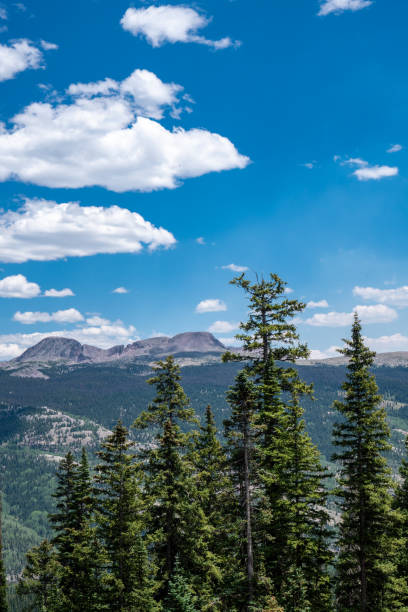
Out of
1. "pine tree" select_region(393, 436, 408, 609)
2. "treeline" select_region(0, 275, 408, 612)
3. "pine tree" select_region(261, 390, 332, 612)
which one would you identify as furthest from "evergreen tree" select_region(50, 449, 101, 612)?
"pine tree" select_region(393, 436, 408, 609)

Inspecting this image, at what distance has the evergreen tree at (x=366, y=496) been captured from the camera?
26172 mm

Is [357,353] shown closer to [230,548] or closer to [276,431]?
[276,431]

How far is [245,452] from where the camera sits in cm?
2419

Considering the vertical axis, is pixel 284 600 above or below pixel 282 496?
below

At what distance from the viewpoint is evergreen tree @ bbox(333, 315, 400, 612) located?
26.2m

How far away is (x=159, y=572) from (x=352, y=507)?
41.3ft

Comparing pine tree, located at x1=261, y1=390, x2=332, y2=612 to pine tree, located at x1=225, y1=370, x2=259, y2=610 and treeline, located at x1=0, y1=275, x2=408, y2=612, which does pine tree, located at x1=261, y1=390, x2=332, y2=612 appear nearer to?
treeline, located at x1=0, y1=275, x2=408, y2=612

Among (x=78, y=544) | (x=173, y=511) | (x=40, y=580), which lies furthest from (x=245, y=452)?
(x=40, y=580)

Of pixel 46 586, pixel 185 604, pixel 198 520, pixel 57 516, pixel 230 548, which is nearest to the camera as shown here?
pixel 185 604

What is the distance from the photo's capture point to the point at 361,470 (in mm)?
26609

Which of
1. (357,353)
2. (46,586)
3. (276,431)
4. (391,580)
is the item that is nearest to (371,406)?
(357,353)

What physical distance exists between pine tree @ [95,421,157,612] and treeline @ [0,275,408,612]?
0.25ft

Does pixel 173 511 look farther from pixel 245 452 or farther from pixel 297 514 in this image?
pixel 297 514

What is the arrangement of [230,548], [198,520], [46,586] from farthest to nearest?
[46,586] → [198,520] → [230,548]
